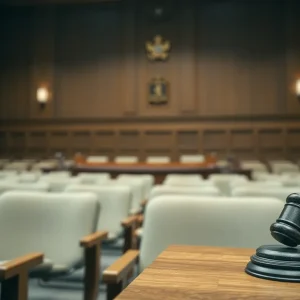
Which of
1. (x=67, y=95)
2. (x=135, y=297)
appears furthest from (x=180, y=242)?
(x=67, y=95)

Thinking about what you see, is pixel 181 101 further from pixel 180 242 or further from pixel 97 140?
pixel 180 242

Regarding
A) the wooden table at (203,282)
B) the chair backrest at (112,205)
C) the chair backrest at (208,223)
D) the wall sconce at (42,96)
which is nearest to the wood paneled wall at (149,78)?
the wall sconce at (42,96)

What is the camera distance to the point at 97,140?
39.2 ft

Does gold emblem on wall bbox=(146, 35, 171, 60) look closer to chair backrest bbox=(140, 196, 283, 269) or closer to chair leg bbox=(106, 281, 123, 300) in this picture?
chair backrest bbox=(140, 196, 283, 269)

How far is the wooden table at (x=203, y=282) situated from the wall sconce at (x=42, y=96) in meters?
11.2

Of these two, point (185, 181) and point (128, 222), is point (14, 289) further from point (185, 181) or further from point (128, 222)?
point (185, 181)

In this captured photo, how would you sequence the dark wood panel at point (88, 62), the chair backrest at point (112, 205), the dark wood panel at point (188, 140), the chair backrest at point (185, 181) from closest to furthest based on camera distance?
the chair backrest at point (112, 205), the chair backrest at point (185, 181), the dark wood panel at point (188, 140), the dark wood panel at point (88, 62)

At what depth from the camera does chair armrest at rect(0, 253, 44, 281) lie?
5.12ft

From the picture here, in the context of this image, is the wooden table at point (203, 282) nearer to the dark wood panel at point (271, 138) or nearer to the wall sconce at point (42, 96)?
the dark wood panel at point (271, 138)

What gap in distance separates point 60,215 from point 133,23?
981cm

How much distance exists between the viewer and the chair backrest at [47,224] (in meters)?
2.50

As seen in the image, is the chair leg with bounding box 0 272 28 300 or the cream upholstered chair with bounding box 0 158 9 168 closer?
the chair leg with bounding box 0 272 28 300

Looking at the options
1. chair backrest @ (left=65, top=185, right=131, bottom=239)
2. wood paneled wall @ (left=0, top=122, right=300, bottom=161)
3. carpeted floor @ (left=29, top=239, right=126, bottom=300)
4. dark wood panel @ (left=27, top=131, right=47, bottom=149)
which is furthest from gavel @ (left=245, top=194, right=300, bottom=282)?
dark wood panel @ (left=27, top=131, right=47, bottom=149)

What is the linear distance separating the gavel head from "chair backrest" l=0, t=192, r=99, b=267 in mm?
1584
